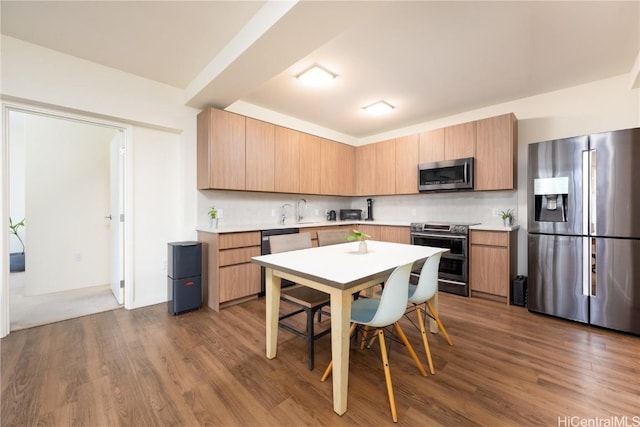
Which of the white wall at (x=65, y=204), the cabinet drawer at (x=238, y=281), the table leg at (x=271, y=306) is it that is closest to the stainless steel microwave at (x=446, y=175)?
the cabinet drawer at (x=238, y=281)

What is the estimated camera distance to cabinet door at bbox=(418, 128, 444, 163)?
3.96 meters

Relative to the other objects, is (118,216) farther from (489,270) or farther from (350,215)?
(489,270)

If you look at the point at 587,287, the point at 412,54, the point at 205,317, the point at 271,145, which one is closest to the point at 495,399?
the point at 587,287

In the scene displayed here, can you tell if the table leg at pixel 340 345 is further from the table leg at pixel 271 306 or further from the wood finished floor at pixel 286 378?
the table leg at pixel 271 306

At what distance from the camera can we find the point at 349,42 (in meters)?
2.32

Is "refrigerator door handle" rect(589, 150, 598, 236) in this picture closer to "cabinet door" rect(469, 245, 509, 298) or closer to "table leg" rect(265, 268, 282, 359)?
"cabinet door" rect(469, 245, 509, 298)

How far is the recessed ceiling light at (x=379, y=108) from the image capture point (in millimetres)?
3680

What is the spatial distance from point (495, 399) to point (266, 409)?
1.35 m

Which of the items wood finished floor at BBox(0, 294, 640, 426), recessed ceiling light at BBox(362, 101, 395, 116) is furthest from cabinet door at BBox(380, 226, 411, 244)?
recessed ceiling light at BBox(362, 101, 395, 116)

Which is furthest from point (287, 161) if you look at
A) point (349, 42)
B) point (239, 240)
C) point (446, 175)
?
point (446, 175)

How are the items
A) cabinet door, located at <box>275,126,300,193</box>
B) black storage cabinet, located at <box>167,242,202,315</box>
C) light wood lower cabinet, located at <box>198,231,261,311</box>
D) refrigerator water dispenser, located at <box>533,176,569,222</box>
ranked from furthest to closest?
cabinet door, located at <box>275,126,300,193</box>, light wood lower cabinet, located at <box>198,231,261,311</box>, black storage cabinet, located at <box>167,242,202,315</box>, refrigerator water dispenser, located at <box>533,176,569,222</box>

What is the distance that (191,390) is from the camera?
5.58ft

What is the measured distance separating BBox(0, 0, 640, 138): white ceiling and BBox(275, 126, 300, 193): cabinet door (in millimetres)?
724

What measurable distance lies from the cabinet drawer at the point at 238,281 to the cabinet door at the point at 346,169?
2.25 meters
